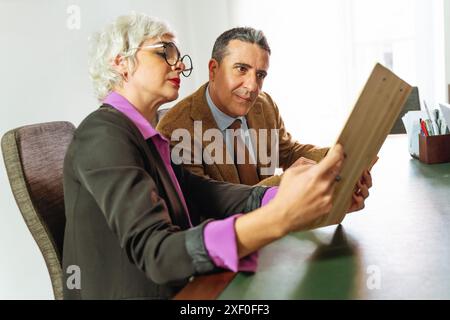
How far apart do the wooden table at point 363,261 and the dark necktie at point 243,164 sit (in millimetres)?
578

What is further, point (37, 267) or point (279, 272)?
point (37, 267)

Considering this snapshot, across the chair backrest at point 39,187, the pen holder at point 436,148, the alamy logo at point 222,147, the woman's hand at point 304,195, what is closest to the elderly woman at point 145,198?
the woman's hand at point 304,195

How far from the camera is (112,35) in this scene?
1.20 m

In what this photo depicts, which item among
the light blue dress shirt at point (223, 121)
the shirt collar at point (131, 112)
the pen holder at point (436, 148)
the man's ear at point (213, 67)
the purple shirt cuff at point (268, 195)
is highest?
the man's ear at point (213, 67)

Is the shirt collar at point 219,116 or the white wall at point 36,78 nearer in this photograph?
the shirt collar at point 219,116

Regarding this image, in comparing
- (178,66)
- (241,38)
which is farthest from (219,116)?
(178,66)

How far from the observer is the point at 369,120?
2.85 ft

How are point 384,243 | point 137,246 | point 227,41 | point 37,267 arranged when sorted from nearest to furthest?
point 137,246 < point 384,243 < point 227,41 < point 37,267

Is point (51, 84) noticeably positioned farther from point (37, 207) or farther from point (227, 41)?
point (37, 207)

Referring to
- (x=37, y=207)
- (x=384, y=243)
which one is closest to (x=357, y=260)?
(x=384, y=243)

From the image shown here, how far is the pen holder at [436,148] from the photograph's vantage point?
1.75m

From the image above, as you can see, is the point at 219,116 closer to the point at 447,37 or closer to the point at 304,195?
the point at 304,195

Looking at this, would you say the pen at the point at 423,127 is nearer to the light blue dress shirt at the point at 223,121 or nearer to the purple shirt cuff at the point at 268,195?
the light blue dress shirt at the point at 223,121

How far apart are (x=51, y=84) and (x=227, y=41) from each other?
83 cm
